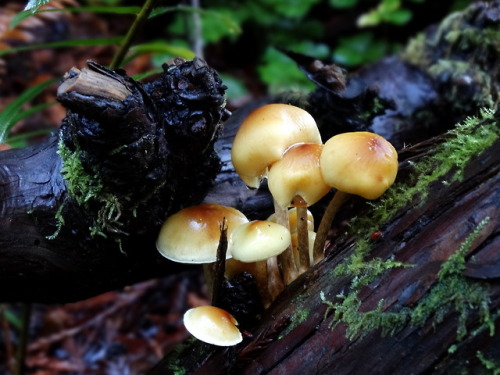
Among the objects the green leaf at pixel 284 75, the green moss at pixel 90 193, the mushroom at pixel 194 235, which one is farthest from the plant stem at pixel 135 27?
the green leaf at pixel 284 75

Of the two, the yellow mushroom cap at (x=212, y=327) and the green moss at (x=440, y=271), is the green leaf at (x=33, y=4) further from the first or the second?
the green moss at (x=440, y=271)

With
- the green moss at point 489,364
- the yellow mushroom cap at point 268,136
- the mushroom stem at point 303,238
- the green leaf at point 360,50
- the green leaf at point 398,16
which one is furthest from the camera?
the green leaf at point 360,50

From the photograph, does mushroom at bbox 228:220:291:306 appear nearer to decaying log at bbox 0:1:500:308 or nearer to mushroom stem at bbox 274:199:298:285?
mushroom stem at bbox 274:199:298:285

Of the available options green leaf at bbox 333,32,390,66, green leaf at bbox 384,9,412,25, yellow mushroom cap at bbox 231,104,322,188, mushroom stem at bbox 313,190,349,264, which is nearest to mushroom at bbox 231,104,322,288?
yellow mushroom cap at bbox 231,104,322,188

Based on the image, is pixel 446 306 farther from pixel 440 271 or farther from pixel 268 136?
pixel 268 136

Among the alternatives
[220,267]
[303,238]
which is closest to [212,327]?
[220,267]

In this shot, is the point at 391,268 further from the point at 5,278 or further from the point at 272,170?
the point at 5,278

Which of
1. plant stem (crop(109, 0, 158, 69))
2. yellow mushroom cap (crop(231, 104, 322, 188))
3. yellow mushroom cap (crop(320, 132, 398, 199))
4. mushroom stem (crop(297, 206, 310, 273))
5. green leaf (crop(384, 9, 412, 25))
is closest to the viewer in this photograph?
yellow mushroom cap (crop(320, 132, 398, 199))
